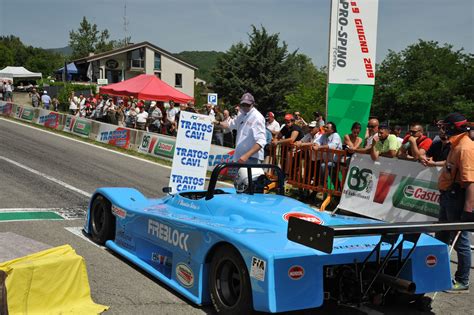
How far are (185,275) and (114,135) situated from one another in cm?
1442

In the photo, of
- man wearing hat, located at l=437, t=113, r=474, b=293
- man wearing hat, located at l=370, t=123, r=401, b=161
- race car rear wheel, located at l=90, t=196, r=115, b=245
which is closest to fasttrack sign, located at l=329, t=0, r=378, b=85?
man wearing hat, located at l=370, t=123, r=401, b=161

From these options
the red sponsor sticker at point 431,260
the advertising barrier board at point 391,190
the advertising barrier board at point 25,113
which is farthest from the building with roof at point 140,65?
the red sponsor sticker at point 431,260

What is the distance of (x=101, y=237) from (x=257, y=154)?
2.25 m

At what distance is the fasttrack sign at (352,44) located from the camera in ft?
37.6

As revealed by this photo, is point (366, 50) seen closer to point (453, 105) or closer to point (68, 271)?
point (68, 271)

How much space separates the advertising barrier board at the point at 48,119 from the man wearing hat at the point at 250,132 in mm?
18169

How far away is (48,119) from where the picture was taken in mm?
23750

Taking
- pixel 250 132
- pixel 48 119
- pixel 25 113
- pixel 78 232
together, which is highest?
pixel 250 132

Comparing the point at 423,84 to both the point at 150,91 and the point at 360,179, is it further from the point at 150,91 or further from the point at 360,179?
the point at 360,179

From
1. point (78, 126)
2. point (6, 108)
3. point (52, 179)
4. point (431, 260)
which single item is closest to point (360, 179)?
point (431, 260)

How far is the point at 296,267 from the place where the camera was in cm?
371

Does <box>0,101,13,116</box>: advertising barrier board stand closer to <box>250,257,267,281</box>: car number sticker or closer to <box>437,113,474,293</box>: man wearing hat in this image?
<box>437,113,474,293</box>: man wearing hat

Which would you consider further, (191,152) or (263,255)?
(191,152)

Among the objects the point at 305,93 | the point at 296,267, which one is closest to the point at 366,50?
the point at 296,267
